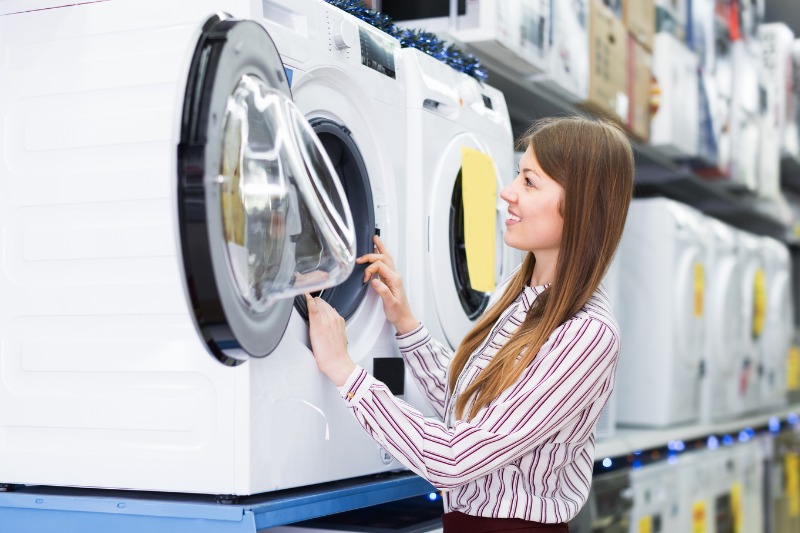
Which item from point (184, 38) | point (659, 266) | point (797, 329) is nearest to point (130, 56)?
point (184, 38)

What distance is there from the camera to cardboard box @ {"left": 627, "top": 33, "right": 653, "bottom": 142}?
3.51 metres

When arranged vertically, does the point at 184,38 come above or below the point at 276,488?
above

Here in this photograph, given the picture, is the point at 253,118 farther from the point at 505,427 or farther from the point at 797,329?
the point at 797,329

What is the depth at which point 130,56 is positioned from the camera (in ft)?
4.98

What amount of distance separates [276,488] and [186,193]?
0.56 meters

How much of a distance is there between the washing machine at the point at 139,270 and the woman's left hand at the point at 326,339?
23mm

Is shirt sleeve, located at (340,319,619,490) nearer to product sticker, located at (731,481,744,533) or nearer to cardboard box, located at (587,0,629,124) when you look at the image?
cardboard box, located at (587,0,629,124)

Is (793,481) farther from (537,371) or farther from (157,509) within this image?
(157,509)

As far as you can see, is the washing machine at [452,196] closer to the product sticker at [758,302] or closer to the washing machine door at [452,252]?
the washing machine door at [452,252]

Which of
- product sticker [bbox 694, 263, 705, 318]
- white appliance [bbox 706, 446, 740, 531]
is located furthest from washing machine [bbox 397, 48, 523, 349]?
white appliance [bbox 706, 446, 740, 531]

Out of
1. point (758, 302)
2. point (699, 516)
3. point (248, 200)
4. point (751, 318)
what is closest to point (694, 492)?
point (699, 516)

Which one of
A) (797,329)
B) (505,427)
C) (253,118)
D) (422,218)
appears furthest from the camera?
(797,329)

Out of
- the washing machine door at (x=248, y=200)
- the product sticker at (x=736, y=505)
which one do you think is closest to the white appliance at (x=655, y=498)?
the product sticker at (x=736, y=505)

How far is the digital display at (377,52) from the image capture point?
181 cm
